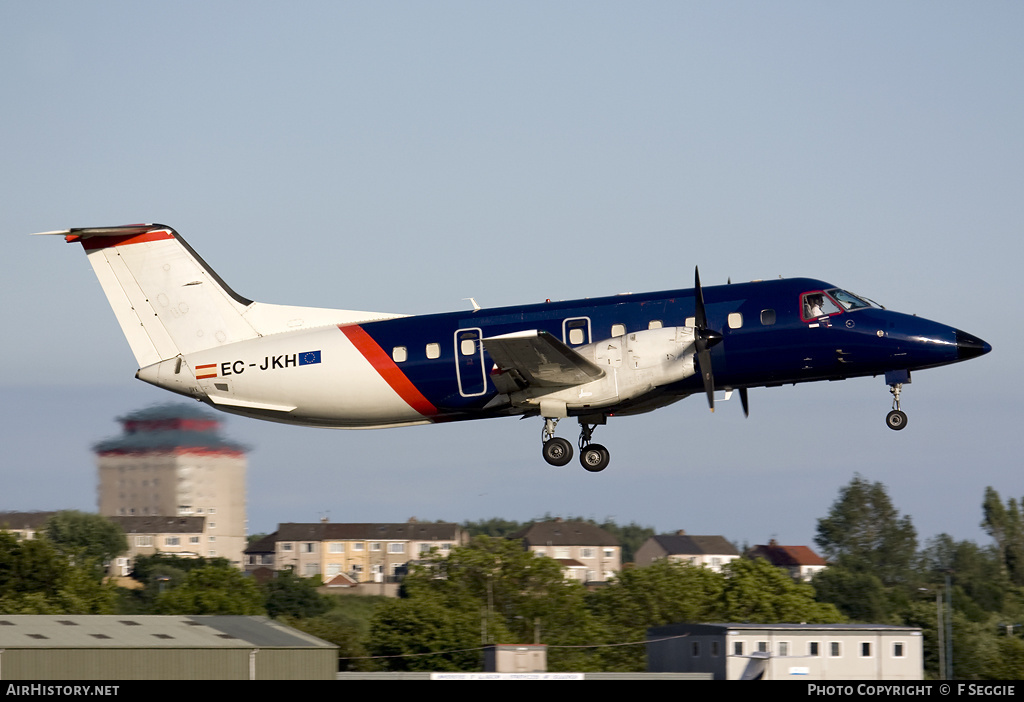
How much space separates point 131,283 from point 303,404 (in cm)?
434

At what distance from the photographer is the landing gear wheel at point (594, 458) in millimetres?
21828

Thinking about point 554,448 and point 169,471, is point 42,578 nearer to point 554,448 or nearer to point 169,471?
point 169,471

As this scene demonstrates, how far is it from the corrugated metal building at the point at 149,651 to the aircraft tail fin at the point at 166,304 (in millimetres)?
9800

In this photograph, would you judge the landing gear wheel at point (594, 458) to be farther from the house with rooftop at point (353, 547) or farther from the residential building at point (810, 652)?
the house with rooftop at point (353, 547)

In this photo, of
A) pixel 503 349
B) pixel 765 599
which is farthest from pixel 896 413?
pixel 765 599

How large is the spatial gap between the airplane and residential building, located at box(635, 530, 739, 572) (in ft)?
296

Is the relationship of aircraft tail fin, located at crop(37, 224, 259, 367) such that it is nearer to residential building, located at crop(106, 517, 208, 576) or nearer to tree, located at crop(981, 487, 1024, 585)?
residential building, located at crop(106, 517, 208, 576)

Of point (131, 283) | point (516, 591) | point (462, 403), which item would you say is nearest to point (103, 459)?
point (516, 591)

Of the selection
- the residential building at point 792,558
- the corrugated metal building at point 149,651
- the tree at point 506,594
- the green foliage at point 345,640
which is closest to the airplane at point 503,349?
the corrugated metal building at point 149,651

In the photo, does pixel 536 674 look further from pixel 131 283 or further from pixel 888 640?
pixel 131 283

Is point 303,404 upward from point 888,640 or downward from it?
upward

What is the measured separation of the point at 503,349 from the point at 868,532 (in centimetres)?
9445

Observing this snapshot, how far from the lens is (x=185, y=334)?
75.5 feet

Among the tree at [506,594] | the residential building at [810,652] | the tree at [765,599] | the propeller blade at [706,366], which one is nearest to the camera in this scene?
the propeller blade at [706,366]
